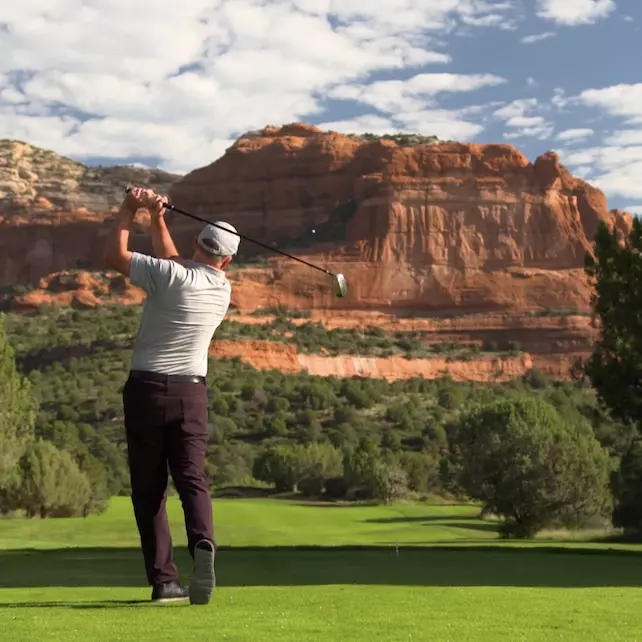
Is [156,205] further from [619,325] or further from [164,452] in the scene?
[619,325]

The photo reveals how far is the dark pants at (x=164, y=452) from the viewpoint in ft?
20.7

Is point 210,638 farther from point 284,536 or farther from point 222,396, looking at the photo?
point 222,396

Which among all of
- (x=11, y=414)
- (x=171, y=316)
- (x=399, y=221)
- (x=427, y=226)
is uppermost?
(x=399, y=221)

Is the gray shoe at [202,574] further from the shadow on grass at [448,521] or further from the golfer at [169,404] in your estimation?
the shadow on grass at [448,521]

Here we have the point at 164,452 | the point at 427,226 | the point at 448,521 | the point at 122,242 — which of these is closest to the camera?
the point at 164,452

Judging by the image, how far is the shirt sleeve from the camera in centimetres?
633

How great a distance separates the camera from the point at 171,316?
6402 mm

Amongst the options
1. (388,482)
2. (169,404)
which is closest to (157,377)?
(169,404)

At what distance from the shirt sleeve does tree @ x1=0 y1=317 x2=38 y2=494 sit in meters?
28.4

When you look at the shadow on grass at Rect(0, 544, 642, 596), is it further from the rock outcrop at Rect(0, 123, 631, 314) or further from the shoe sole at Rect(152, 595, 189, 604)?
the rock outcrop at Rect(0, 123, 631, 314)

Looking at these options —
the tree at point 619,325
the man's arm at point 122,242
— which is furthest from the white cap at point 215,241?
the tree at point 619,325

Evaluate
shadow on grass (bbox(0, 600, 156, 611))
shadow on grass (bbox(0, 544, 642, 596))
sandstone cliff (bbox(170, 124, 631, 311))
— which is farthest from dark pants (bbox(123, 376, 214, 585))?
sandstone cliff (bbox(170, 124, 631, 311))

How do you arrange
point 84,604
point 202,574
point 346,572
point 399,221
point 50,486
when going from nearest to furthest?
point 202,574, point 84,604, point 346,572, point 50,486, point 399,221

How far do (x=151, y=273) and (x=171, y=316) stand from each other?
0.30m
